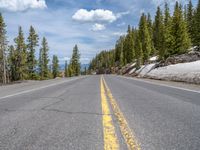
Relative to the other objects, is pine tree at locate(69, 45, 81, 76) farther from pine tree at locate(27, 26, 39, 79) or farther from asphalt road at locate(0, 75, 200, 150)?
asphalt road at locate(0, 75, 200, 150)

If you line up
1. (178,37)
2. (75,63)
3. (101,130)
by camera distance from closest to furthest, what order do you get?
1. (101,130)
2. (178,37)
3. (75,63)

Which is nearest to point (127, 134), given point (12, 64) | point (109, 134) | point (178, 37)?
point (109, 134)

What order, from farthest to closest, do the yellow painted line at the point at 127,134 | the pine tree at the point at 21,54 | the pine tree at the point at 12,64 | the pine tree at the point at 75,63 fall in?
1. the pine tree at the point at 75,63
2. the pine tree at the point at 12,64
3. the pine tree at the point at 21,54
4. the yellow painted line at the point at 127,134

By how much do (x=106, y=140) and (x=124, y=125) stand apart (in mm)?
1100

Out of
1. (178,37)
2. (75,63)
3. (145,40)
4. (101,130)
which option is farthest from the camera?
(75,63)

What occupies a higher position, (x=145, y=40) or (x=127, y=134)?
(x=145, y=40)

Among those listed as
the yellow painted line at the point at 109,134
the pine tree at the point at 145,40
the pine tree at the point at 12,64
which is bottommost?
the yellow painted line at the point at 109,134

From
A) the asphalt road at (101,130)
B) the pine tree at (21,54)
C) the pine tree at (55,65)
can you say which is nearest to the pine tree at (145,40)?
the pine tree at (21,54)

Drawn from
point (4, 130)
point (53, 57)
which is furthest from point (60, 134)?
point (53, 57)

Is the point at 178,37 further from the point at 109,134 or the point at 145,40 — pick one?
the point at 109,134

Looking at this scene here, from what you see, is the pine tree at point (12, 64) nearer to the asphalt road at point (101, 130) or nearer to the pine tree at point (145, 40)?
the pine tree at point (145, 40)

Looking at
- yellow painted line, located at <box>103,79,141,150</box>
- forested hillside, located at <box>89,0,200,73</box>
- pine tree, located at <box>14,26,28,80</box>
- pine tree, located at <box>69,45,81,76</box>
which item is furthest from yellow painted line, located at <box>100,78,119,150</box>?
pine tree, located at <box>69,45,81,76</box>

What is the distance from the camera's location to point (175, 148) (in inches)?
133

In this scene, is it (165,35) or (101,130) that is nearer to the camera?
(101,130)
